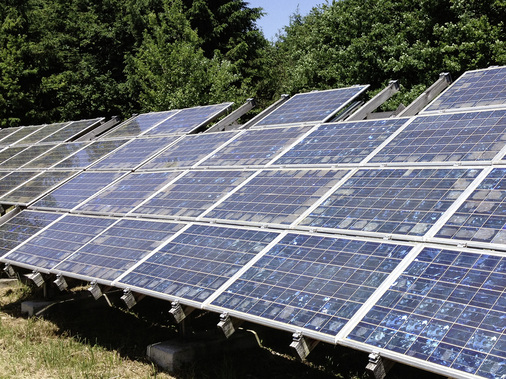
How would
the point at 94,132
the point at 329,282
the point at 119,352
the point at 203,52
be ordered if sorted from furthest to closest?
the point at 203,52
the point at 94,132
the point at 119,352
the point at 329,282

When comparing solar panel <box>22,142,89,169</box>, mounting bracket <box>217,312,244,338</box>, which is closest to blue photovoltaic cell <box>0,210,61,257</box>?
solar panel <box>22,142,89,169</box>

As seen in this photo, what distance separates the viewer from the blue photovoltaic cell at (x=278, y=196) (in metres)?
10.6

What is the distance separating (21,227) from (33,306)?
2042 millimetres

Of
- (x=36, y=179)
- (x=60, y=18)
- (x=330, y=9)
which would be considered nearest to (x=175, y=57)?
(x=330, y=9)

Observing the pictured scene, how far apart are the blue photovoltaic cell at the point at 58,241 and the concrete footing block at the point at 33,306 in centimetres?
164

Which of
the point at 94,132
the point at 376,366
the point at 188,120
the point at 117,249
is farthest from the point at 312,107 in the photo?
the point at 94,132

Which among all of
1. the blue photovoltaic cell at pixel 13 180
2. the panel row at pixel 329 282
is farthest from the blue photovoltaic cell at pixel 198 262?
the blue photovoltaic cell at pixel 13 180

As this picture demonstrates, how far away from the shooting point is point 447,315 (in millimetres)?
6785

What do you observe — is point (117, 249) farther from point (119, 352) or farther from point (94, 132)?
point (94, 132)

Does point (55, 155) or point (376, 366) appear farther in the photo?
point (55, 155)

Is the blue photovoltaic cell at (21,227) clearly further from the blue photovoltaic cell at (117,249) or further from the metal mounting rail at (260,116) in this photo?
the metal mounting rail at (260,116)

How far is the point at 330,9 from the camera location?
4156 cm

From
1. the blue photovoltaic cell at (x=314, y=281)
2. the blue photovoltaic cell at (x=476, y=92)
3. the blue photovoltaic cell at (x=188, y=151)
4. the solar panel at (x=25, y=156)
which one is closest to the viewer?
the blue photovoltaic cell at (x=314, y=281)

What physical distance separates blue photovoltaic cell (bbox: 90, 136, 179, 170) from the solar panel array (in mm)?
213
